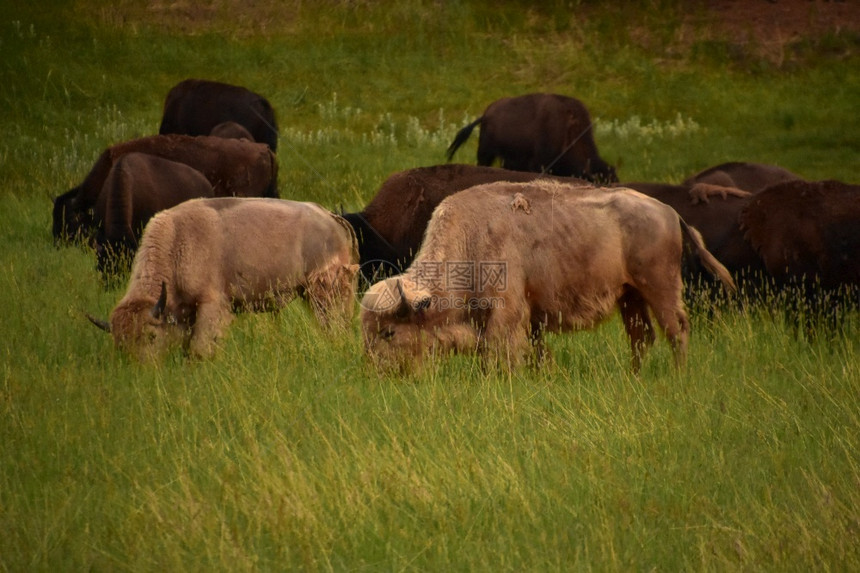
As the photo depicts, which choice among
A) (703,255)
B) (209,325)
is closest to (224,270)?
(209,325)

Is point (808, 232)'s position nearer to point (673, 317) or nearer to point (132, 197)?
point (673, 317)

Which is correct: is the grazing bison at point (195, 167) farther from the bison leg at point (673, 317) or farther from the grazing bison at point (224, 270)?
the bison leg at point (673, 317)

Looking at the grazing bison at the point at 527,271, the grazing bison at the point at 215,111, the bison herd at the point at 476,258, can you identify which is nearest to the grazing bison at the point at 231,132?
the grazing bison at the point at 215,111

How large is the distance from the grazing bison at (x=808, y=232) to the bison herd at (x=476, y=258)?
0.01m

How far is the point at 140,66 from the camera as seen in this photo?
24.3 meters

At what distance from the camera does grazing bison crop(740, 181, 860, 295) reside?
7895 millimetres

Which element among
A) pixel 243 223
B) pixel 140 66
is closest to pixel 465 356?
pixel 243 223

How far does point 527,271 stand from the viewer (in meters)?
6.57

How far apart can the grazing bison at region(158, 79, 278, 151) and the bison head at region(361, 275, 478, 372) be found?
11.5 m

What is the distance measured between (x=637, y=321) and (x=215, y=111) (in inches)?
472

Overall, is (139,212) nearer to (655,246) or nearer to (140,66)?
(655,246)

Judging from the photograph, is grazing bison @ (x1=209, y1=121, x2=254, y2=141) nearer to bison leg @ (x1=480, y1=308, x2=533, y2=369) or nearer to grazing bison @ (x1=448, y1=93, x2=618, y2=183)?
grazing bison @ (x1=448, y1=93, x2=618, y2=183)

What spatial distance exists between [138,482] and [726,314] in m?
5.00

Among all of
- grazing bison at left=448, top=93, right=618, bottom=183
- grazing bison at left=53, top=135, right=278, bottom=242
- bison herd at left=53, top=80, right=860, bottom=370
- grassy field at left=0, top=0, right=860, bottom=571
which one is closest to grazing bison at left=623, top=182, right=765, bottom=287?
bison herd at left=53, top=80, right=860, bottom=370
